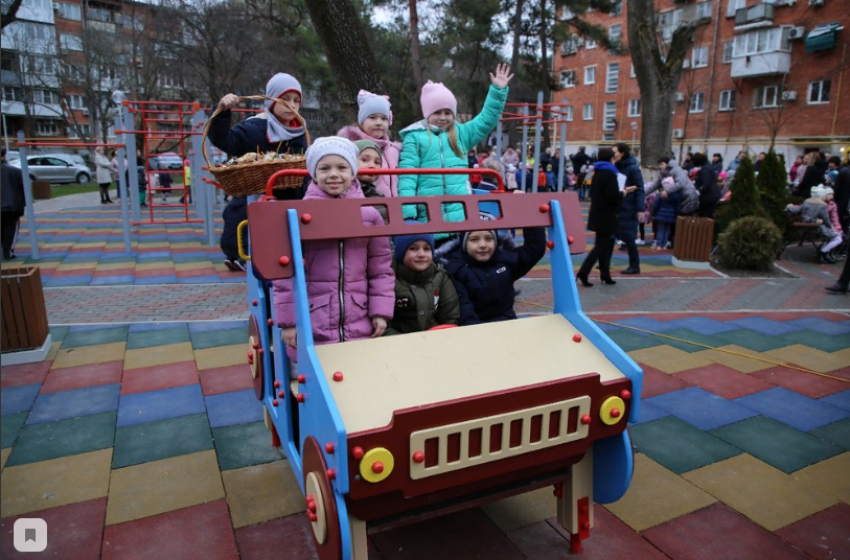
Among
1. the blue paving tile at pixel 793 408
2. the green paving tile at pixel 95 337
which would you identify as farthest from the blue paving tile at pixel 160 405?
the blue paving tile at pixel 793 408

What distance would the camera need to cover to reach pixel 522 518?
107 inches

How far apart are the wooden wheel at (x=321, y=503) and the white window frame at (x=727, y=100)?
36812 mm

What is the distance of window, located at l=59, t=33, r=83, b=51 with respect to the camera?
29.8 m

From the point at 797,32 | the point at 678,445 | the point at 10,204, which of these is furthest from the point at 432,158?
the point at 797,32

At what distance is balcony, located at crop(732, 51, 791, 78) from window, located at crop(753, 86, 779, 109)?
82 centimetres

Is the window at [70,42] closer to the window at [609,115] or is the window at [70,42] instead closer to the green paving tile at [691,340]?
the window at [609,115]

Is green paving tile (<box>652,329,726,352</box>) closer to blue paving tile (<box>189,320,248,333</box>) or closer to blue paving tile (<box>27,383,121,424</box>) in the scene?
blue paving tile (<box>189,320,248,333</box>)

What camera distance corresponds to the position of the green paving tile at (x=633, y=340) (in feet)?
16.6

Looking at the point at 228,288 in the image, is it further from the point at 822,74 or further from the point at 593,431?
the point at 822,74

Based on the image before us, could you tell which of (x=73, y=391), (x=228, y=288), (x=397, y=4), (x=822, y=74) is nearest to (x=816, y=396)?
(x=73, y=391)

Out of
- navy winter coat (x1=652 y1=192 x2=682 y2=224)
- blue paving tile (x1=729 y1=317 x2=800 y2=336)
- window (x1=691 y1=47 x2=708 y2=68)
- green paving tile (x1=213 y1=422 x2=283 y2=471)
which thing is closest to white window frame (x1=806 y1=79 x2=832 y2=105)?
window (x1=691 y1=47 x2=708 y2=68)

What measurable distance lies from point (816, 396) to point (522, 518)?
2613 mm

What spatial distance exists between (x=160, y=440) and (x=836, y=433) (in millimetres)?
3934

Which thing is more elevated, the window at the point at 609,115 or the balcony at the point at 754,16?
the balcony at the point at 754,16
